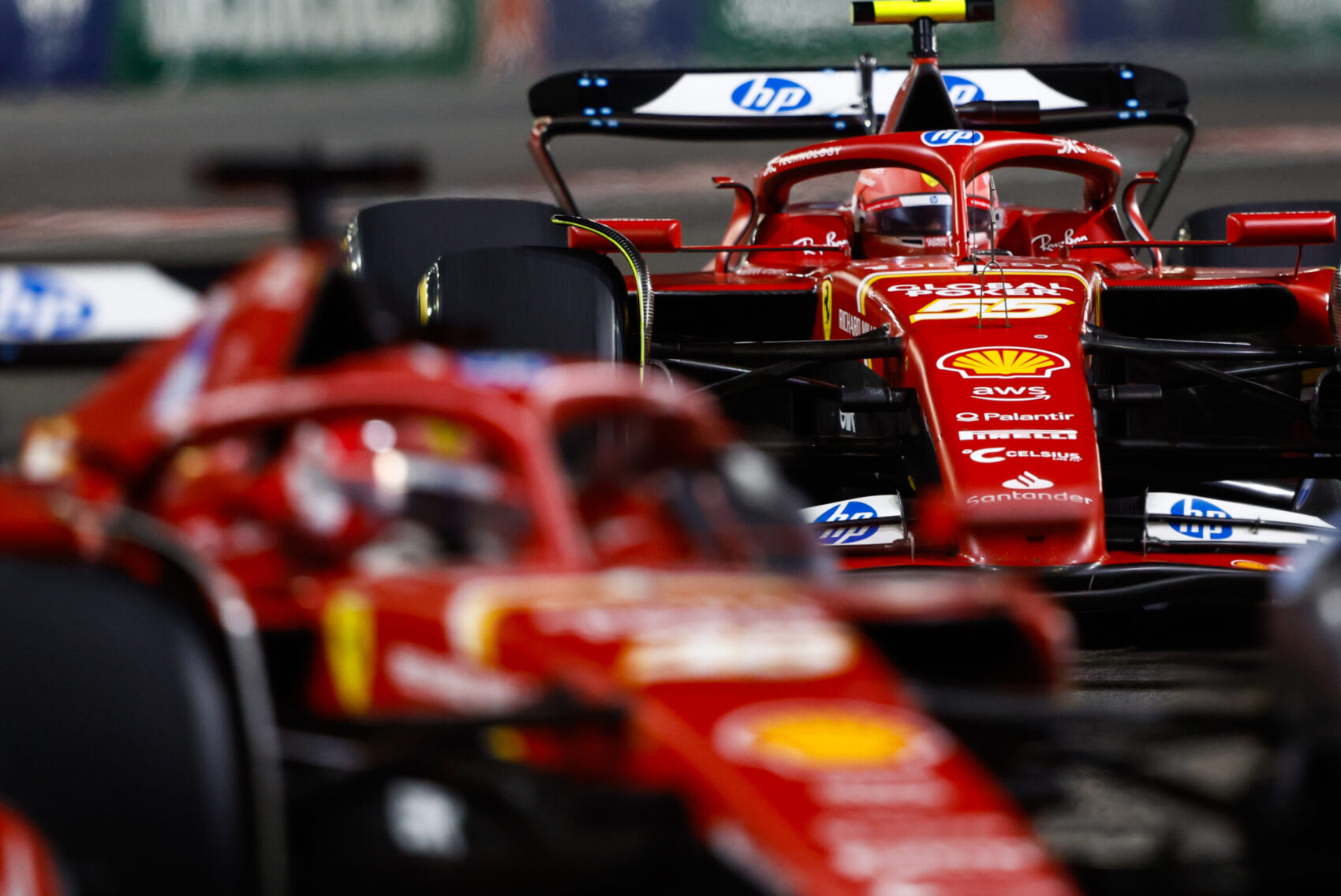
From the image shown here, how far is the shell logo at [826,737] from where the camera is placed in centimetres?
179

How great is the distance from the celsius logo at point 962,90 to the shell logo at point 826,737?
4817 mm

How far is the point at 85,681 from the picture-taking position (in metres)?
1.90

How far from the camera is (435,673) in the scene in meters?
1.99

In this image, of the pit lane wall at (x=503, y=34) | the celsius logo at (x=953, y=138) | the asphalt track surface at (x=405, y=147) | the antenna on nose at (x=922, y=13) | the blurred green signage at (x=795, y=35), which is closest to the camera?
the celsius logo at (x=953, y=138)

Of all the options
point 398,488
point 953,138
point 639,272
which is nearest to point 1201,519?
point 639,272

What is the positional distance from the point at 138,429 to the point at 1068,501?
2.08m

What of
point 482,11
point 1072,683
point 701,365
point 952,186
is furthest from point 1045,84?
point 482,11

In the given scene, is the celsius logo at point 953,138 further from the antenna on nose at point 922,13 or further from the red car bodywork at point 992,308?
the antenna on nose at point 922,13

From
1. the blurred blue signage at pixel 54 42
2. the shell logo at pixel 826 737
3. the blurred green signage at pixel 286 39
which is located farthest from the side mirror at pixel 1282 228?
the blurred blue signage at pixel 54 42

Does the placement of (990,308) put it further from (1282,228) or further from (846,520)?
(1282,228)

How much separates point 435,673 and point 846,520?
235 cm

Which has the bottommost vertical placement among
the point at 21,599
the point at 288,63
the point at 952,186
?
the point at 288,63

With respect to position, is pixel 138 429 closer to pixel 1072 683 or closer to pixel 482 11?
pixel 1072 683

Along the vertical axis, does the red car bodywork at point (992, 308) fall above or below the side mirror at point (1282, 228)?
below
